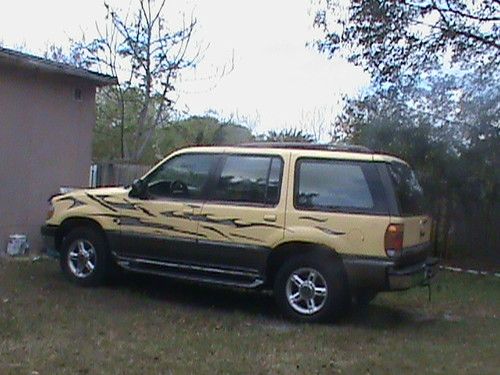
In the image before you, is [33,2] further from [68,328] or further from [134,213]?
[68,328]

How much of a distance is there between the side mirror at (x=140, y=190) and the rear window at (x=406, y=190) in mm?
2893

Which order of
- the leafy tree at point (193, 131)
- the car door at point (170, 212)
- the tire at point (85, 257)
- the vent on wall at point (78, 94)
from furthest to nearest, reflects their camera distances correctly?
the leafy tree at point (193, 131) → the vent on wall at point (78, 94) → the tire at point (85, 257) → the car door at point (170, 212)

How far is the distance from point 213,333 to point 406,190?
8.46ft

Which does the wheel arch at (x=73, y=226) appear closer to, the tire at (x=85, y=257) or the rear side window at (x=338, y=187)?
the tire at (x=85, y=257)

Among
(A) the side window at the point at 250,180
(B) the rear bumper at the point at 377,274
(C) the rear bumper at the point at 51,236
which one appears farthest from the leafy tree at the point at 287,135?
(B) the rear bumper at the point at 377,274

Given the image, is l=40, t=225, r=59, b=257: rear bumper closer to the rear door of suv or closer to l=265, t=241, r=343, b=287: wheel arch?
l=265, t=241, r=343, b=287: wheel arch

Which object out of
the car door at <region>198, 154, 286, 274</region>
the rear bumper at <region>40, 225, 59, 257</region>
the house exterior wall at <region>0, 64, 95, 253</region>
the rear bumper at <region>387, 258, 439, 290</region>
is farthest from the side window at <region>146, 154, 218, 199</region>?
the house exterior wall at <region>0, 64, 95, 253</region>

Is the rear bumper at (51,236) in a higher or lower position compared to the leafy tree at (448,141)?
lower

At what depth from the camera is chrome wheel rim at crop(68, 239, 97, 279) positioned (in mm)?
8297

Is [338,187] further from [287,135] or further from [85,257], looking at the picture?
[287,135]

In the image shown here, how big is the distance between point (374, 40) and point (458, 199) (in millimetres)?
3433

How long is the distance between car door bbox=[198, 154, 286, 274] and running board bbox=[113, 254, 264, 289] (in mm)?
82

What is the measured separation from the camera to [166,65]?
1939 centimetres

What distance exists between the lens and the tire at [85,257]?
26.9 feet
